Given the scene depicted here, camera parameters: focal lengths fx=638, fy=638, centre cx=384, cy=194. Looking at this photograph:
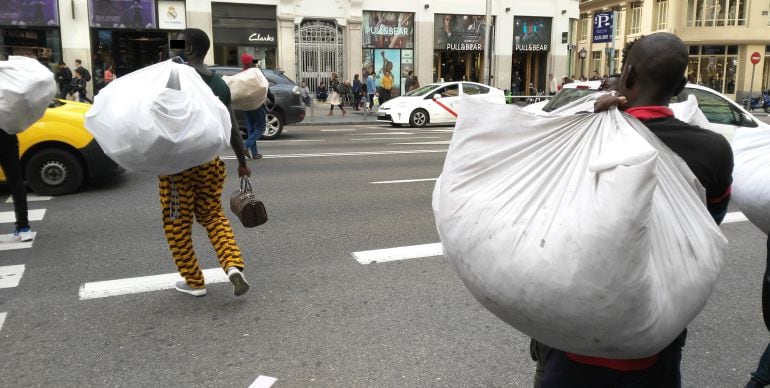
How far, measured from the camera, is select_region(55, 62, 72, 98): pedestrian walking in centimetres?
2017

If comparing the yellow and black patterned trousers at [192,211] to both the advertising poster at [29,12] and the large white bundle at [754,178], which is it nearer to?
the large white bundle at [754,178]

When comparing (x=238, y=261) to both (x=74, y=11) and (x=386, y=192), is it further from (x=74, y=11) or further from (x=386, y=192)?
(x=74, y=11)

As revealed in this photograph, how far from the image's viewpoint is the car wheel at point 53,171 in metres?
7.50

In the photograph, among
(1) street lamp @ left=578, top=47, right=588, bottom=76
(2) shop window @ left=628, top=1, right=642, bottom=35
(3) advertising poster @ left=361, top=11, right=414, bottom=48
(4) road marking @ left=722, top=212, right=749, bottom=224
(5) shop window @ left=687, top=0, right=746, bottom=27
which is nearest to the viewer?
(4) road marking @ left=722, top=212, right=749, bottom=224

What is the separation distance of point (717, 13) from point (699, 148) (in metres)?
43.0

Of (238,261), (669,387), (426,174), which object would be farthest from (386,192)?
(669,387)

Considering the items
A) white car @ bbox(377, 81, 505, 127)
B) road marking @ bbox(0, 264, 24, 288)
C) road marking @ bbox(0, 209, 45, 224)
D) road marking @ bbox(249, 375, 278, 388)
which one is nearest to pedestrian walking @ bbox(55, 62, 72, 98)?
white car @ bbox(377, 81, 505, 127)

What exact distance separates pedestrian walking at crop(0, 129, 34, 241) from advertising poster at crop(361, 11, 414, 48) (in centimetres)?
2131

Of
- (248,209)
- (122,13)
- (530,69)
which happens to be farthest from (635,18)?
(248,209)

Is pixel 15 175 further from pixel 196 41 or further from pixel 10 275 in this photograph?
pixel 196 41

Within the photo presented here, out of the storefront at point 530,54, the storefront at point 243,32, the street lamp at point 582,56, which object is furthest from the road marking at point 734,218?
the street lamp at point 582,56

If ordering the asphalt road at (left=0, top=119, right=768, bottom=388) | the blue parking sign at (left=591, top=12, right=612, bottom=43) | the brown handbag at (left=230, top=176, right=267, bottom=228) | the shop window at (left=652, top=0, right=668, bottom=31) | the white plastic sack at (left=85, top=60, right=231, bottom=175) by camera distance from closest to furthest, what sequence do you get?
the asphalt road at (left=0, top=119, right=768, bottom=388) → the white plastic sack at (left=85, top=60, right=231, bottom=175) → the brown handbag at (left=230, top=176, right=267, bottom=228) → the blue parking sign at (left=591, top=12, right=612, bottom=43) → the shop window at (left=652, top=0, right=668, bottom=31)

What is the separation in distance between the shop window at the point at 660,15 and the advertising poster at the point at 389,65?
24.0 meters

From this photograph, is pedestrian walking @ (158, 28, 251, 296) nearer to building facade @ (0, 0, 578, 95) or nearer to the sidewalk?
the sidewalk
